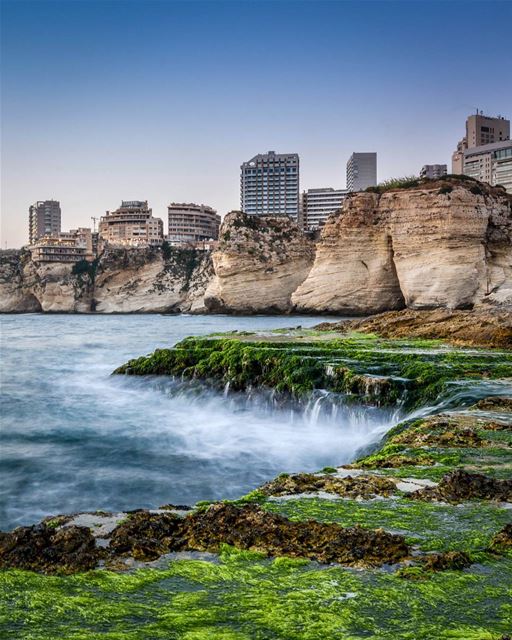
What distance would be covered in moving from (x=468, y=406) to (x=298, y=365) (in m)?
5.35

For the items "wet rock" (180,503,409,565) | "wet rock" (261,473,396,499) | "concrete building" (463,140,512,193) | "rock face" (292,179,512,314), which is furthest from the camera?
"concrete building" (463,140,512,193)

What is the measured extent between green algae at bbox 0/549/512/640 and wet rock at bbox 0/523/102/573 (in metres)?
0.14

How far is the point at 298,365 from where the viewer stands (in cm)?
1427

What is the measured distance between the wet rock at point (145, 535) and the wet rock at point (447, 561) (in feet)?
5.33

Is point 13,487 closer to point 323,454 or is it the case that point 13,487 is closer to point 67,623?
point 323,454

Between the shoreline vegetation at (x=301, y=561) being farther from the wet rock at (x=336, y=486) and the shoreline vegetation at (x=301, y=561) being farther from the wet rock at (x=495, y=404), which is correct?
the wet rock at (x=495, y=404)

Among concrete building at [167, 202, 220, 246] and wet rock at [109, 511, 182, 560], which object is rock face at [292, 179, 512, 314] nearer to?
wet rock at [109, 511, 182, 560]

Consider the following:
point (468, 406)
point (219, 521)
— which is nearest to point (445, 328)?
point (468, 406)

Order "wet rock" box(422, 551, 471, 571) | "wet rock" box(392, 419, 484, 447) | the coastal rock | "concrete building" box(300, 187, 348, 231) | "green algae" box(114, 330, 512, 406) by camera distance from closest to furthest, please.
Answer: "wet rock" box(422, 551, 471, 571) → "wet rock" box(392, 419, 484, 447) → "green algae" box(114, 330, 512, 406) → the coastal rock → "concrete building" box(300, 187, 348, 231)

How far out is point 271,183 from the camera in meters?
170

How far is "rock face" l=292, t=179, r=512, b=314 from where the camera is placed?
1874 inches

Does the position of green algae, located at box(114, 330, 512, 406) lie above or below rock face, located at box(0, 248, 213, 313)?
below

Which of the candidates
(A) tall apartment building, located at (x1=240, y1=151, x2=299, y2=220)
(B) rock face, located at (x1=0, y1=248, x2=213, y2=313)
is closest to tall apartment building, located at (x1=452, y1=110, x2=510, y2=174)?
(A) tall apartment building, located at (x1=240, y1=151, x2=299, y2=220)

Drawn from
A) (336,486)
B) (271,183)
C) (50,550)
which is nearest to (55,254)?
(271,183)
